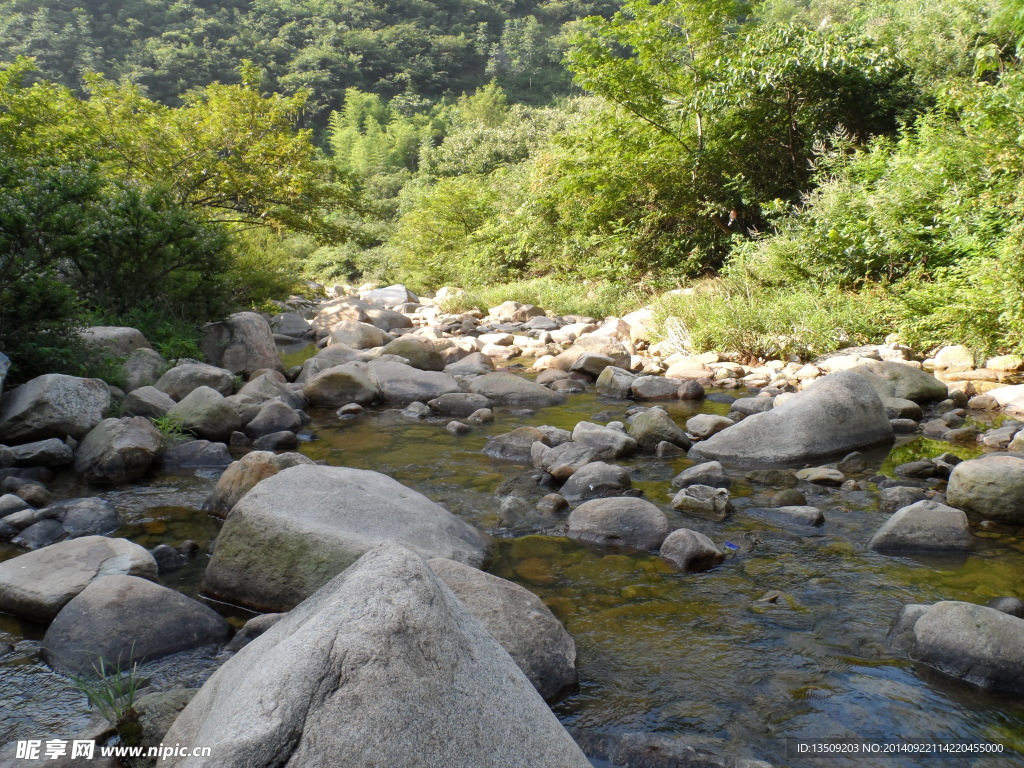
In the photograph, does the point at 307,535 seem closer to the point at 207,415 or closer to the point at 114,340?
the point at 207,415

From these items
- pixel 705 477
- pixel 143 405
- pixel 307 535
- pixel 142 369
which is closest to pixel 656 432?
pixel 705 477

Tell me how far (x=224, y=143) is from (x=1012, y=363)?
14.0 meters

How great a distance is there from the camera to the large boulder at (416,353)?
11814 millimetres

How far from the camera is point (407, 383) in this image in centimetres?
962

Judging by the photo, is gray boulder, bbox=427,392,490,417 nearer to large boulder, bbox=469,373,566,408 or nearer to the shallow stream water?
large boulder, bbox=469,373,566,408

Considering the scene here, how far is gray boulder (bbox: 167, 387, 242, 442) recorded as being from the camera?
7.27 metres

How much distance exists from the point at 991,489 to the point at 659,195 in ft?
44.2

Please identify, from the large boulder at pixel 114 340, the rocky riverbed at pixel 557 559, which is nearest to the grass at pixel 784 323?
the rocky riverbed at pixel 557 559

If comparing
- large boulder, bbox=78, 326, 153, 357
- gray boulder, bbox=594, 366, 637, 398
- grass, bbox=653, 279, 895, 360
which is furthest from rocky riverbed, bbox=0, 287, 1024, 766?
grass, bbox=653, 279, 895, 360

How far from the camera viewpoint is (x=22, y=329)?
23.4ft

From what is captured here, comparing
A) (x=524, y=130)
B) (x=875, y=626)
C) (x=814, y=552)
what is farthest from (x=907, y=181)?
(x=524, y=130)

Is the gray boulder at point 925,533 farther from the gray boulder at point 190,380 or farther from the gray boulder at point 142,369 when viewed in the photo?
the gray boulder at point 142,369

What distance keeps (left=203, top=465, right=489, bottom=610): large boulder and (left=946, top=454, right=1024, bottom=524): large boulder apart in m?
3.39

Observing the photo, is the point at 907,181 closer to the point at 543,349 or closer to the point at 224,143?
the point at 543,349
